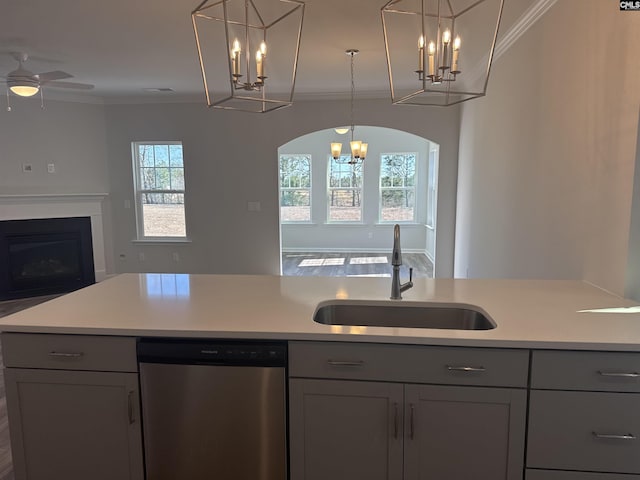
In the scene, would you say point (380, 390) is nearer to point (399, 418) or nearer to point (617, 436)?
point (399, 418)

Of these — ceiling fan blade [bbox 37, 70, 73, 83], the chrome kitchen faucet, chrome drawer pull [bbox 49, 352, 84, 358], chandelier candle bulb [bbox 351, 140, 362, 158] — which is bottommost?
chrome drawer pull [bbox 49, 352, 84, 358]

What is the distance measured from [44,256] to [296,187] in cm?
507

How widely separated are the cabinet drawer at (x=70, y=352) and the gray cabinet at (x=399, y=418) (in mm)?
642

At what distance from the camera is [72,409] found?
1709mm

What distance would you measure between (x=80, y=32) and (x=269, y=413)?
3.35 m

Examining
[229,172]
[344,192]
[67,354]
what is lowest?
[67,354]

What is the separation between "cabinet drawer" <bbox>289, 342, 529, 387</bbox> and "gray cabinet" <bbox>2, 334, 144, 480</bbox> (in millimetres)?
677

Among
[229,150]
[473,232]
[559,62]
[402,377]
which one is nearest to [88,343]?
[402,377]

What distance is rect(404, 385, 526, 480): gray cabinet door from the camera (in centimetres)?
153

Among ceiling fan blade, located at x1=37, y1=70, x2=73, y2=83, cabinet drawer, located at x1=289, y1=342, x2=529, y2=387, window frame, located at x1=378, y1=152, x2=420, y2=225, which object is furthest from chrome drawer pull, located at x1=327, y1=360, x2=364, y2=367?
window frame, located at x1=378, y1=152, x2=420, y2=225

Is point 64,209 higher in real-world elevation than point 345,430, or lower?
higher

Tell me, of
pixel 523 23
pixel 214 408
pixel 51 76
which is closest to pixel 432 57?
pixel 214 408

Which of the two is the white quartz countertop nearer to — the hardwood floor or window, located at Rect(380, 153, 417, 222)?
the hardwood floor

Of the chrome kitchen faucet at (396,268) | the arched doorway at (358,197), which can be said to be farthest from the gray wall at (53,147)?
the chrome kitchen faucet at (396,268)
